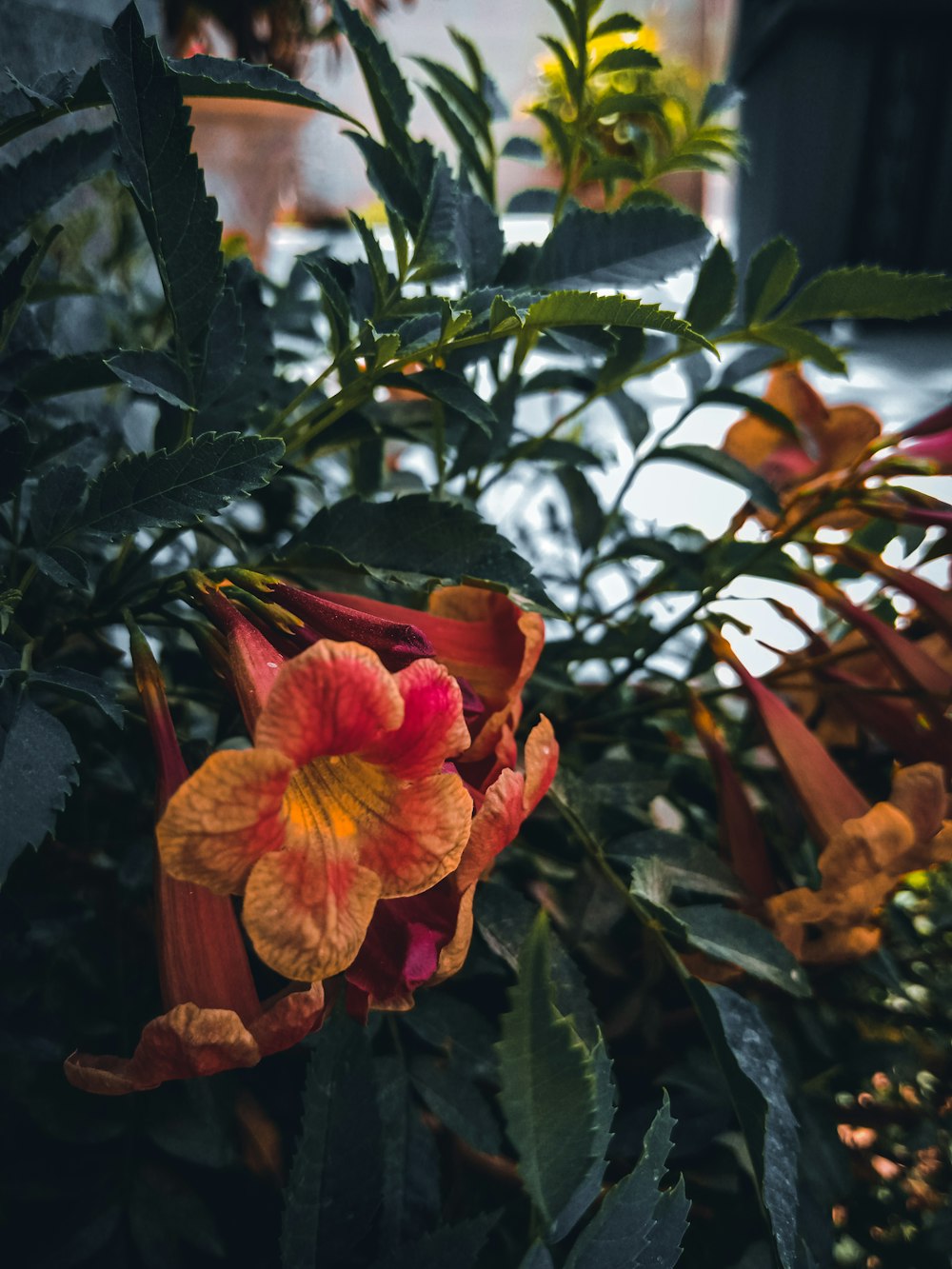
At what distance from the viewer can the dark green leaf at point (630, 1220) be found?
0.81 feet

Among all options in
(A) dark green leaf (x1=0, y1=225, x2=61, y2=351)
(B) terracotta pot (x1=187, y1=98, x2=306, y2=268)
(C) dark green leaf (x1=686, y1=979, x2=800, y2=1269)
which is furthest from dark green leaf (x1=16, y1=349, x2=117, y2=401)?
(B) terracotta pot (x1=187, y1=98, x2=306, y2=268)

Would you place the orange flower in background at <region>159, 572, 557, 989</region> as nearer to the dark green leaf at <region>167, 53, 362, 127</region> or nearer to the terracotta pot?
the dark green leaf at <region>167, 53, 362, 127</region>

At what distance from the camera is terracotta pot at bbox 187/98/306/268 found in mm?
1863

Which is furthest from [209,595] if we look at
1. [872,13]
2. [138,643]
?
[872,13]

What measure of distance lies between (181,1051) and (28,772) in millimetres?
90

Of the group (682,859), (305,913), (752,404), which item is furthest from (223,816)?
(752,404)

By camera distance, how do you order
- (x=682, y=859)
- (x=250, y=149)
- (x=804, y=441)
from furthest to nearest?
(x=250, y=149), (x=804, y=441), (x=682, y=859)

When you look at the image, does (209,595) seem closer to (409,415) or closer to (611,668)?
(409,415)

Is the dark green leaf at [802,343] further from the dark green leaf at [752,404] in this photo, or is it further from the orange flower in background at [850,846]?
the orange flower in background at [850,846]

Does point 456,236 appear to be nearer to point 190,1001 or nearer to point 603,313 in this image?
point 603,313

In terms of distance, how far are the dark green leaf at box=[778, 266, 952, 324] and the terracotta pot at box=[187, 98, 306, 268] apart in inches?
59.2

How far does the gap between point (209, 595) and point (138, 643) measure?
1.3 inches

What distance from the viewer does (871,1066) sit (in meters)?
0.48

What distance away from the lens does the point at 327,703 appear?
0.25 meters
